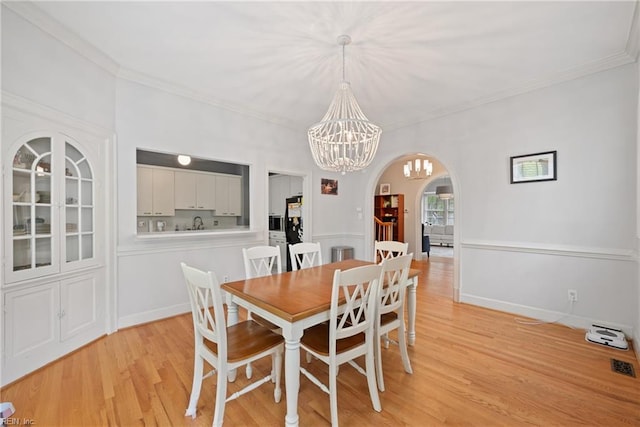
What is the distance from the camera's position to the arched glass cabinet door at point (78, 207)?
2430 mm

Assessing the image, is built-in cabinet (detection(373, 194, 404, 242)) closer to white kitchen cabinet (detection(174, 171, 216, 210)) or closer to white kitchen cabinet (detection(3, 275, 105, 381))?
white kitchen cabinet (detection(174, 171, 216, 210))

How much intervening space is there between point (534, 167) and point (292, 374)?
11.2ft

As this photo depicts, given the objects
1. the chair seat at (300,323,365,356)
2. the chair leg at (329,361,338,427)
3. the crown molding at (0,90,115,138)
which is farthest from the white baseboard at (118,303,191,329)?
the chair leg at (329,361,338,427)

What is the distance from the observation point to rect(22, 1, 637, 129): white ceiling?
2.01 meters

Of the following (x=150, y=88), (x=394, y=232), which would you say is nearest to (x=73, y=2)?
(x=150, y=88)

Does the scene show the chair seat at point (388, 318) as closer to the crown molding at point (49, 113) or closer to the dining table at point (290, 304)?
the dining table at point (290, 304)

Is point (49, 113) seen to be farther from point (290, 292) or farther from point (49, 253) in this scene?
point (290, 292)

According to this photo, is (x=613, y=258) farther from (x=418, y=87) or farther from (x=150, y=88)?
(x=150, y=88)

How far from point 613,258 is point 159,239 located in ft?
15.4

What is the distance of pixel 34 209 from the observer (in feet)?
7.12

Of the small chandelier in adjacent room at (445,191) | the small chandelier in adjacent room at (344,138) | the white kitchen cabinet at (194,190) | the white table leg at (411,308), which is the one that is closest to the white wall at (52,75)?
the small chandelier in adjacent room at (344,138)

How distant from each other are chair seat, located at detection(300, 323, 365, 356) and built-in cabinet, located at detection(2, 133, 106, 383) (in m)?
2.13

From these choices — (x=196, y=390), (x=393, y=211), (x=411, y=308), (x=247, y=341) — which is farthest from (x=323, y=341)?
(x=393, y=211)

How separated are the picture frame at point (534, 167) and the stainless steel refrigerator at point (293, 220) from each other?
10.9 ft
